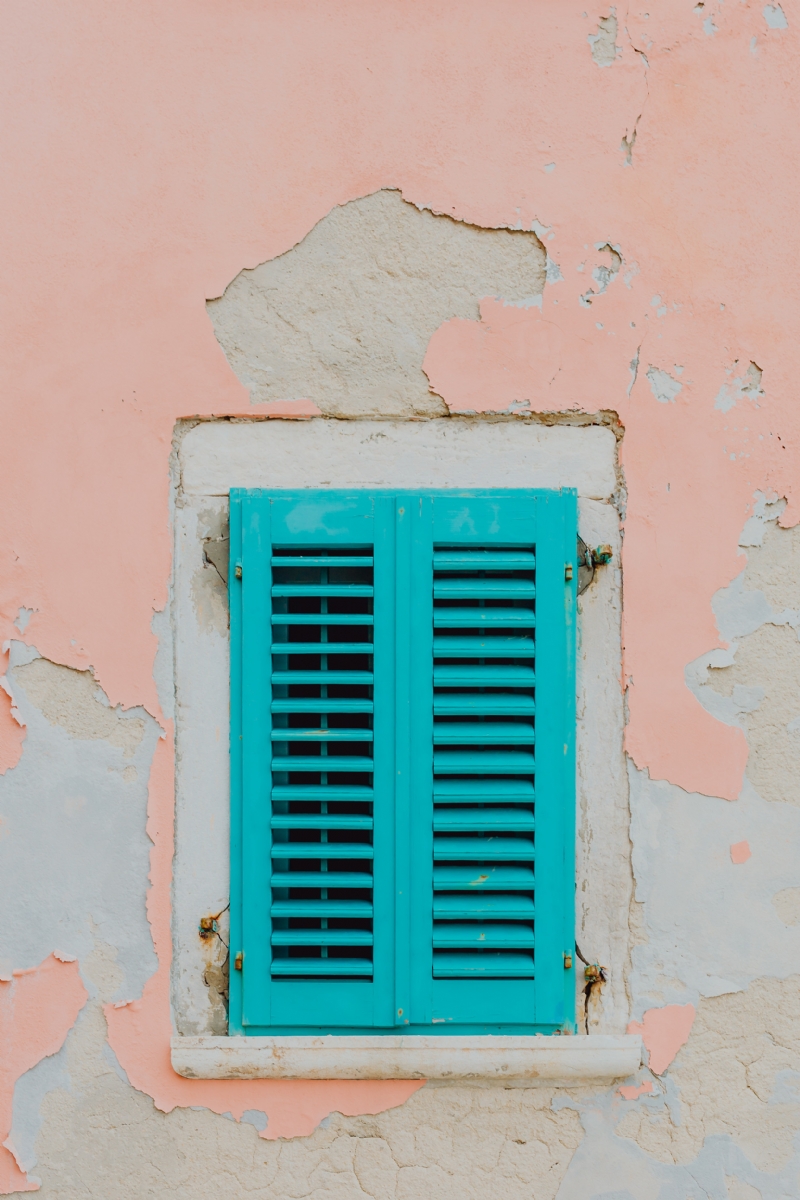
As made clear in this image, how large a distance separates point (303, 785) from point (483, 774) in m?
0.42

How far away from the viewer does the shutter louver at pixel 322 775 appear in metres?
1.97

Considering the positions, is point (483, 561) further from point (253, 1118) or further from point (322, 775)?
point (253, 1118)

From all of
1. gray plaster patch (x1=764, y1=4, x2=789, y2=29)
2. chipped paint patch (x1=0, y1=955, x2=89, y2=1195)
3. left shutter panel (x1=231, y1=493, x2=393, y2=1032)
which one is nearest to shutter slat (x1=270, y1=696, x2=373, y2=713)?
left shutter panel (x1=231, y1=493, x2=393, y2=1032)

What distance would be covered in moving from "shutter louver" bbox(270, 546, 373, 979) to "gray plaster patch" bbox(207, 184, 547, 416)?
39 centimetres

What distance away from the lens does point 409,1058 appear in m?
1.97

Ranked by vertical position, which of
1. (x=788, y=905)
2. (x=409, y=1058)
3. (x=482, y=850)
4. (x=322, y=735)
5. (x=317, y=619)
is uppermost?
(x=317, y=619)

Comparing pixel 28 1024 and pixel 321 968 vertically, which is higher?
pixel 321 968

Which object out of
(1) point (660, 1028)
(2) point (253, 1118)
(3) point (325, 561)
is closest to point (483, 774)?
(3) point (325, 561)

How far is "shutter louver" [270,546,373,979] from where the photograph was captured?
6.48ft

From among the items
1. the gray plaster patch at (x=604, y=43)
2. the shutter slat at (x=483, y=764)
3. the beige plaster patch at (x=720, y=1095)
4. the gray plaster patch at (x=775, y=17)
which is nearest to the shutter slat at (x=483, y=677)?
the shutter slat at (x=483, y=764)

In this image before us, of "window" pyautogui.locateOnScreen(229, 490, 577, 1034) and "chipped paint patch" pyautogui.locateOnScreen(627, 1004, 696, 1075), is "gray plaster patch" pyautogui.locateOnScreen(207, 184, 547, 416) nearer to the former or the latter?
"window" pyautogui.locateOnScreen(229, 490, 577, 1034)

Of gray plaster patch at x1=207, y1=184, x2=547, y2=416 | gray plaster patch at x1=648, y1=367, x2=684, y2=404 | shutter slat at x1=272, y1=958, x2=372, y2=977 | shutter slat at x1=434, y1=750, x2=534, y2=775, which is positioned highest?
gray plaster patch at x1=207, y1=184, x2=547, y2=416

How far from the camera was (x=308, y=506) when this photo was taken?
6.50 ft

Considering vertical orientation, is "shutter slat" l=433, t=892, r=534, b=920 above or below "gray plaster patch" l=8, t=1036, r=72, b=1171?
above
